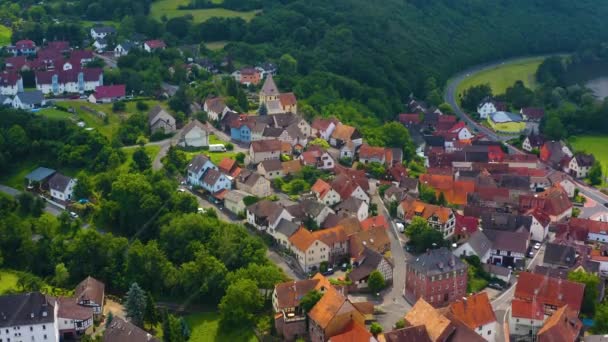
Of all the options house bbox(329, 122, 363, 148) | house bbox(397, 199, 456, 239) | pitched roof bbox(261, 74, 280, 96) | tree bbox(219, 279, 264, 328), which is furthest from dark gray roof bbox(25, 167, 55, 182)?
house bbox(397, 199, 456, 239)

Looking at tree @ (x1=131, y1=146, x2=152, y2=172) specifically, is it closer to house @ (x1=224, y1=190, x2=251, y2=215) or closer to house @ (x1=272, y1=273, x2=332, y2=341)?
house @ (x1=224, y1=190, x2=251, y2=215)

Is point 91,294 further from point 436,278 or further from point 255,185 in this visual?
point 436,278

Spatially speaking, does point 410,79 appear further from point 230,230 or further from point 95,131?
point 230,230

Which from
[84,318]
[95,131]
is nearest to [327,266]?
[84,318]

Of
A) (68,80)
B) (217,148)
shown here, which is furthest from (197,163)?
(68,80)

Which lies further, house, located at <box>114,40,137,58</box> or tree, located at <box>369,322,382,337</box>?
house, located at <box>114,40,137,58</box>

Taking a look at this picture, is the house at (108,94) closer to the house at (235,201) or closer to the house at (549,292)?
the house at (235,201)
